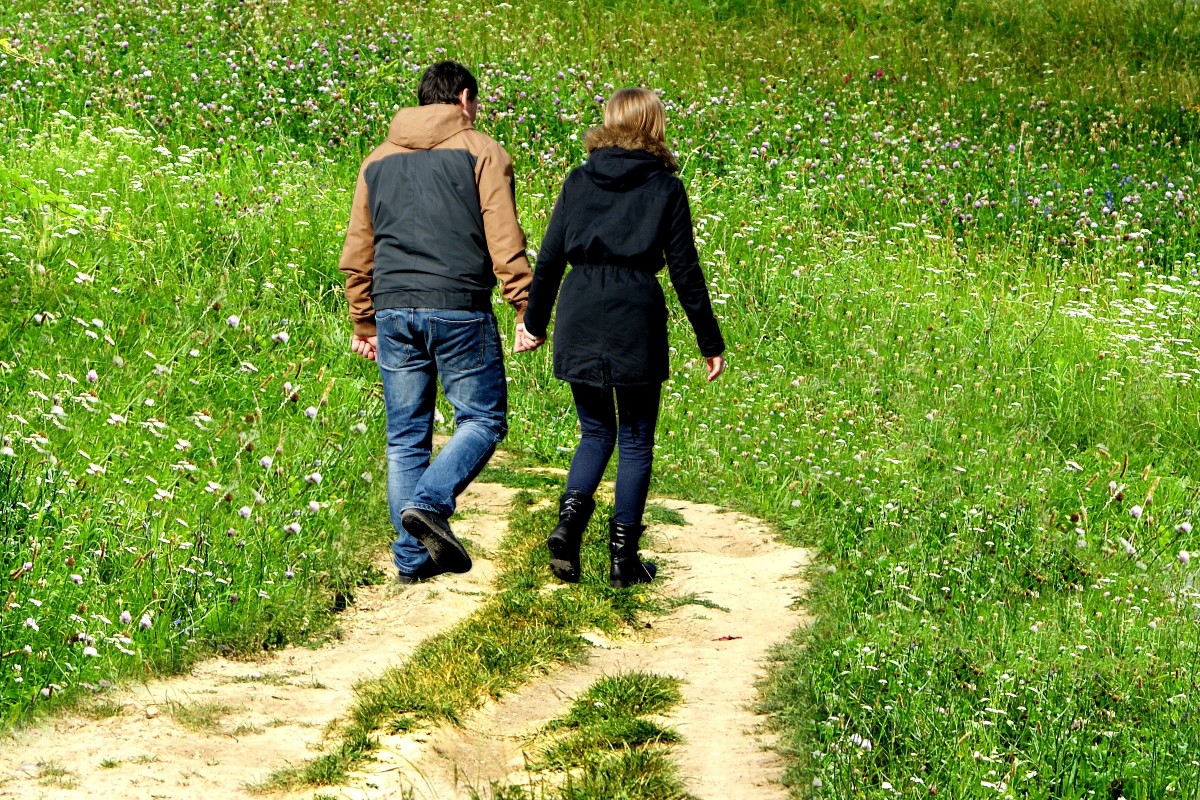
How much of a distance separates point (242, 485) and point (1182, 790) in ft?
13.5

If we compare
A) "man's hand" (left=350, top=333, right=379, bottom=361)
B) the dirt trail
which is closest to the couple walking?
"man's hand" (left=350, top=333, right=379, bottom=361)

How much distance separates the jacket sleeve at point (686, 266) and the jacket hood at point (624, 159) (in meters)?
0.15

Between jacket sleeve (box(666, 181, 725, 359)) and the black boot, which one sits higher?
jacket sleeve (box(666, 181, 725, 359))

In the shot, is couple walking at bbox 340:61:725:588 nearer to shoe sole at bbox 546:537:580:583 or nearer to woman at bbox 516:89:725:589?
woman at bbox 516:89:725:589

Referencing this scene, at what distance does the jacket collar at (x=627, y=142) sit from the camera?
17.7 feet

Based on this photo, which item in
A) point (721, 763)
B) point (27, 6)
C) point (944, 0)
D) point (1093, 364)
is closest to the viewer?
point (721, 763)

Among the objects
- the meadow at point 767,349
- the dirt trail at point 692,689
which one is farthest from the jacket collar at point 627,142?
the dirt trail at point 692,689

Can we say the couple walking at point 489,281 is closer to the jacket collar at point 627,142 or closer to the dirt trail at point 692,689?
the jacket collar at point 627,142

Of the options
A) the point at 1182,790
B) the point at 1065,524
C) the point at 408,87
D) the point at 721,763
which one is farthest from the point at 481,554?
the point at 408,87

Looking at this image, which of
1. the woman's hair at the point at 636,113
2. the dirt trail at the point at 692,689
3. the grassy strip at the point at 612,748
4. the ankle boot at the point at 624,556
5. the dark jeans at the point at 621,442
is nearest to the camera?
the grassy strip at the point at 612,748

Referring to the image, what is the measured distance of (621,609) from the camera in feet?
18.7

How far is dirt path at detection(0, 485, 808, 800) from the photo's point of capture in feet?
13.0

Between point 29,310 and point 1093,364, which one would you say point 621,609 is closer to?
point 29,310

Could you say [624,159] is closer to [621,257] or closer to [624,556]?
[621,257]
